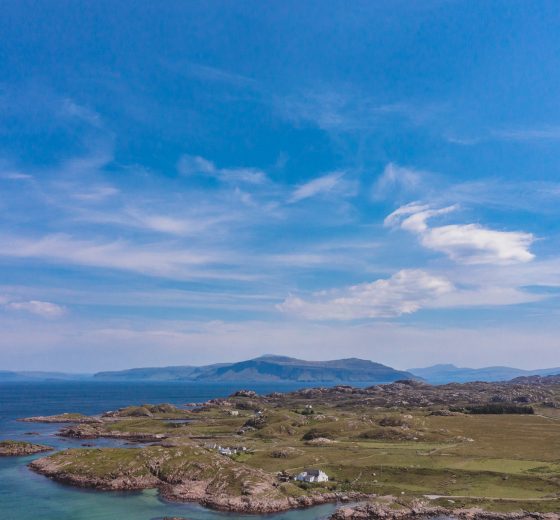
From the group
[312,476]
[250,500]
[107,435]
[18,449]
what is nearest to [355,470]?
[312,476]

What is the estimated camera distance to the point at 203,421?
19788cm

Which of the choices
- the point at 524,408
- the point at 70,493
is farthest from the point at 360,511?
the point at 524,408

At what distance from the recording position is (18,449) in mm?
119875

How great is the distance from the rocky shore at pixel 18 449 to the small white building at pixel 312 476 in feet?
232

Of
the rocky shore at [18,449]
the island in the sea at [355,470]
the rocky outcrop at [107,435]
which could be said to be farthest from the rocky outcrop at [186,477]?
the rocky outcrop at [107,435]

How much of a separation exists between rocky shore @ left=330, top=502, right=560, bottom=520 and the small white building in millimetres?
14149

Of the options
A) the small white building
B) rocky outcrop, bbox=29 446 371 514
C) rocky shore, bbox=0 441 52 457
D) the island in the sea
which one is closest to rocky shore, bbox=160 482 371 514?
rocky outcrop, bbox=29 446 371 514

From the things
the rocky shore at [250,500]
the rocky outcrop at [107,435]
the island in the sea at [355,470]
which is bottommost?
the rocky outcrop at [107,435]

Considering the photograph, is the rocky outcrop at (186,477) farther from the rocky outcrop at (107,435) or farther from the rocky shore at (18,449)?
the rocky outcrop at (107,435)

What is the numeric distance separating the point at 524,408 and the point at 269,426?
106621mm

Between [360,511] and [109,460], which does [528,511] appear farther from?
[109,460]

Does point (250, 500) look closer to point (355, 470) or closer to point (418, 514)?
point (418, 514)

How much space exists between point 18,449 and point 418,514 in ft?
315

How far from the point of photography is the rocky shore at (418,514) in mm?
69500
